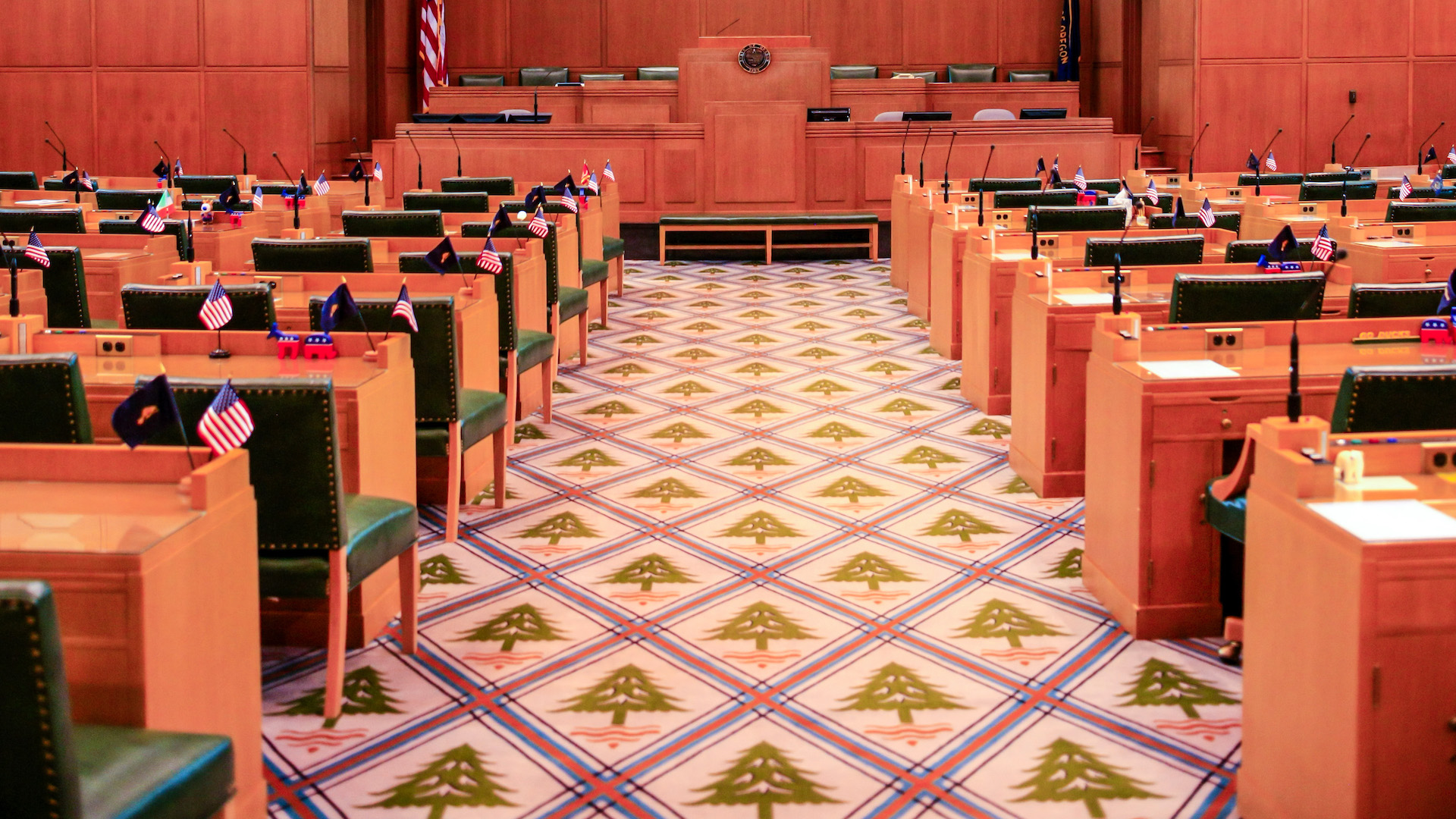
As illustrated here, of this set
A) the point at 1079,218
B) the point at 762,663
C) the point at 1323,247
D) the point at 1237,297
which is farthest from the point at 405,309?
the point at 1079,218

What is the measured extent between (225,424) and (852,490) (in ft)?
10.7

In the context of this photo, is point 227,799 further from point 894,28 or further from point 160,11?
point 894,28

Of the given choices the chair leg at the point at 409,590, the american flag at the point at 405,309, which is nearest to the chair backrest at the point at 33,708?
the chair leg at the point at 409,590

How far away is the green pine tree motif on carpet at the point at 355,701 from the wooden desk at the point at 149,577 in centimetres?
66

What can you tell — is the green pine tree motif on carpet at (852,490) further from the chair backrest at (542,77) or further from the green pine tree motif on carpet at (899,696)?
the chair backrest at (542,77)

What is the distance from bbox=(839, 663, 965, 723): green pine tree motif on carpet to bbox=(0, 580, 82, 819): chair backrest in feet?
6.95

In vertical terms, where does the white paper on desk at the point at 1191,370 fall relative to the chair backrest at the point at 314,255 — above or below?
below

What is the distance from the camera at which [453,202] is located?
885cm

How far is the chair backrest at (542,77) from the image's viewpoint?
17.2 meters

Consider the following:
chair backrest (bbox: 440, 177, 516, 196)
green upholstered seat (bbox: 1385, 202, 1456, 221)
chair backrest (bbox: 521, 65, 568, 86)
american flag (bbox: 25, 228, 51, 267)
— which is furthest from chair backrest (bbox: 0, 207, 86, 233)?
chair backrest (bbox: 521, 65, 568, 86)

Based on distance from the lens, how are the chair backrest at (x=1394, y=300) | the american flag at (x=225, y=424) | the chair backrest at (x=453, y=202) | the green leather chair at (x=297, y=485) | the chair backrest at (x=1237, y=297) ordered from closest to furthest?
the american flag at (x=225, y=424), the green leather chair at (x=297, y=485), the chair backrest at (x=1394, y=300), the chair backrest at (x=1237, y=297), the chair backrest at (x=453, y=202)

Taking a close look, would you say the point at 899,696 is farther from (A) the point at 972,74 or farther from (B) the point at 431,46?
(B) the point at 431,46

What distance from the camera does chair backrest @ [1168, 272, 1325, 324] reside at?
4.55 m

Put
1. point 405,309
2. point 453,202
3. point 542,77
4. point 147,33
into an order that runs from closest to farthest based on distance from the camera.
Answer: point 405,309 < point 453,202 < point 147,33 < point 542,77
